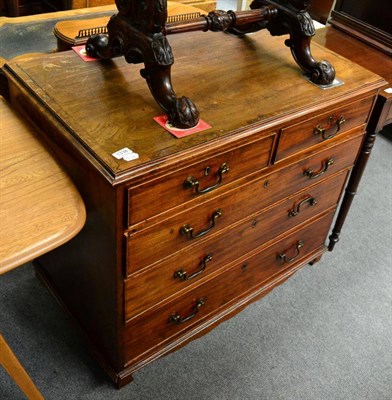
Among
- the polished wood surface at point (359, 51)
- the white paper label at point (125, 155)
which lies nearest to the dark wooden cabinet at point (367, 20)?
the polished wood surface at point (359, 51)

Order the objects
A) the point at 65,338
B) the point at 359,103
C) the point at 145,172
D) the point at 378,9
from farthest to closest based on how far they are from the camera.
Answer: the point at 378,9
the point at 65,338
the point at 359,103
the point at 145,172

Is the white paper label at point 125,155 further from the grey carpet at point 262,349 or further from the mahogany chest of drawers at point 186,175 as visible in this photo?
the grey carpet at point 262,349

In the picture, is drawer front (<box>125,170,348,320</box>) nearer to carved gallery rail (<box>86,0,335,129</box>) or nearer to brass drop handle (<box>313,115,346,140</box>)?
brass drop handle (<box>313,115,346,140</box>)

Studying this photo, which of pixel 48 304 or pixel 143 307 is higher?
pixel 143 307

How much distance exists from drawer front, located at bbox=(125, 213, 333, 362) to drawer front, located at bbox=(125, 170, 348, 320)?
55mm

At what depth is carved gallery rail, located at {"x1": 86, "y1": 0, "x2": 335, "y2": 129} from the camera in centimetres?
116

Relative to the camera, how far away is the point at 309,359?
173 cm

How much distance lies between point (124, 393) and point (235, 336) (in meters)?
0.43

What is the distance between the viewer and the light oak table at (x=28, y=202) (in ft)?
3.13

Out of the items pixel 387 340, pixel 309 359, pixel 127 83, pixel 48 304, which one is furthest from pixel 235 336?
pixel 127 83

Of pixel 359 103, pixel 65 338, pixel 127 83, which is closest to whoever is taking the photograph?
pixel 127 83

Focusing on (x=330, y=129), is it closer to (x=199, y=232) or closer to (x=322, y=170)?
(x=322, y=170)

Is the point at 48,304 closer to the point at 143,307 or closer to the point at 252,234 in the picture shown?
the point at 143,307

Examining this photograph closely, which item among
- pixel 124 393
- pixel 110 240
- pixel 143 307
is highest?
pixel 110 240
